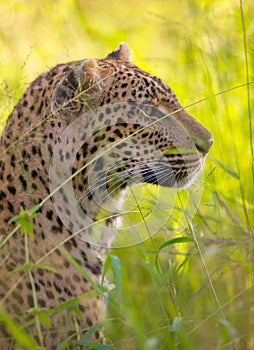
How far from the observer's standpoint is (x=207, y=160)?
5.21 meters

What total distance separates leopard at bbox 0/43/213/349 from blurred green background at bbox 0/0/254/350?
7.6 inches

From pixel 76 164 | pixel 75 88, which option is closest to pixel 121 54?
pixel 75 88

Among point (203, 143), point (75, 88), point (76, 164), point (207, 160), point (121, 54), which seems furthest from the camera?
point (207, 160)

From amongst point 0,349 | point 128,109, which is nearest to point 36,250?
point 0,349

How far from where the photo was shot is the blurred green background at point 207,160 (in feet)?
12.2

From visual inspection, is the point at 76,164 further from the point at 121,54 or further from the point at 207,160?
the point at 207,160

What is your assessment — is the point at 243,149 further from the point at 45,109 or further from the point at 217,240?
the point at 45,109

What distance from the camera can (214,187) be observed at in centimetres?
448

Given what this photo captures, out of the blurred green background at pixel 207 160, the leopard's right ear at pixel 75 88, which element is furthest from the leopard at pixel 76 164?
the blurred green background at pixel 207 160

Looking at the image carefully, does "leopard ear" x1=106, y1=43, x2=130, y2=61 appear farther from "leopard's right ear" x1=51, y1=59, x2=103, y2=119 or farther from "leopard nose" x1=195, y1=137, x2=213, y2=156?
"leopard nose" x1=195, y1=137, x2=213, y2=156

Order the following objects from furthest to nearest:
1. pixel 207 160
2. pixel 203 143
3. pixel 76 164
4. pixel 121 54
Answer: pixel 207 160
pixel 121 54
pixel 203 143
pixel 76 164

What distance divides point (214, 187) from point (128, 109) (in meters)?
0.62

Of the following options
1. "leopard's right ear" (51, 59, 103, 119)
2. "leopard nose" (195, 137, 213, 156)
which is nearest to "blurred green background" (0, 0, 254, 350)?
"leopard nose" (195, 137, 213, 156)

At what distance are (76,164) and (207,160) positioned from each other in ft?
3.84
